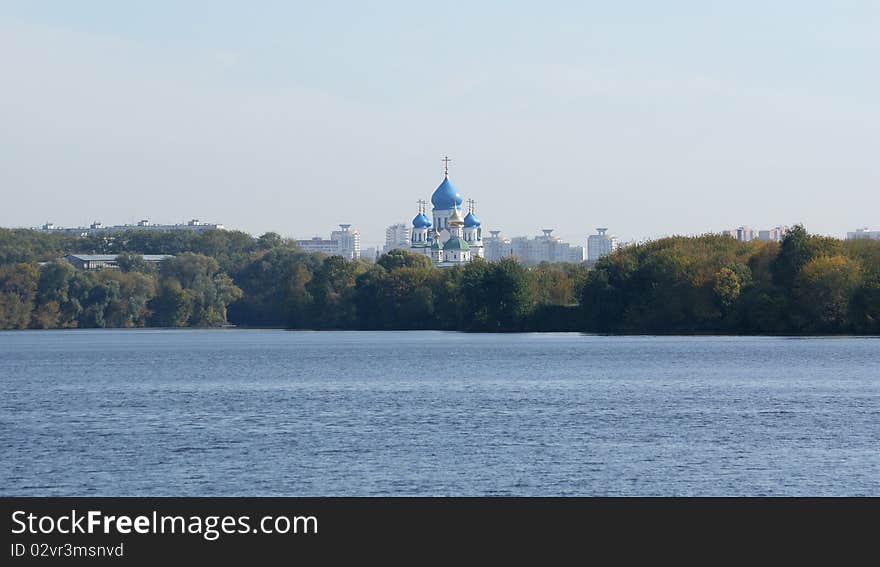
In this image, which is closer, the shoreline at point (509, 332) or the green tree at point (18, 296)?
the shoreline at point (509, 332)

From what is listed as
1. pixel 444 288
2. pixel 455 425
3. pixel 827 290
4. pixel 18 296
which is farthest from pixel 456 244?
pixel 455 425

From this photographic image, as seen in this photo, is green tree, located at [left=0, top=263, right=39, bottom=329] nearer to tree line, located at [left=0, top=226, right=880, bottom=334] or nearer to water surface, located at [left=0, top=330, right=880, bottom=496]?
tree line, located at [left=0, top=226, right=880, bottom=334]

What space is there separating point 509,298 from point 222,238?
75.7m

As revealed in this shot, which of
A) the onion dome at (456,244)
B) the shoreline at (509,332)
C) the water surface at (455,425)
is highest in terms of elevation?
the onion dome at (456,244)

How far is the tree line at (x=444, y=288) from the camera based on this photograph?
9606 centimetres

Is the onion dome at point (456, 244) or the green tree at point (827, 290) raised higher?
the onion dome at point (456, 244)

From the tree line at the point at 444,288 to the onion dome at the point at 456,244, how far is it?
20769mm

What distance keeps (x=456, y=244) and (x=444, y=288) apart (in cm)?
6615

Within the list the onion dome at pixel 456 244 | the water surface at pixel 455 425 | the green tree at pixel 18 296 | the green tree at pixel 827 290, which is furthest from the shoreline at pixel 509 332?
the onion dome at pixel 456 244

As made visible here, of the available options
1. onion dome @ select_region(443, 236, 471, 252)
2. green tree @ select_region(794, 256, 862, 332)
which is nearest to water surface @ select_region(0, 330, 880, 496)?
green tree @ select_region(794, 256, 862, 332)

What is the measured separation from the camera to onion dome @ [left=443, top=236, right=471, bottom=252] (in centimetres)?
19375

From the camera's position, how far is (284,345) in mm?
105562

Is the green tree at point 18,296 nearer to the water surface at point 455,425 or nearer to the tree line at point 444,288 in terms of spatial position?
the tree line at point 444,288

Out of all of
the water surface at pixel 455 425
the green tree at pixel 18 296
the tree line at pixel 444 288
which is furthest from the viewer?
the green tree at pixel 18 296
